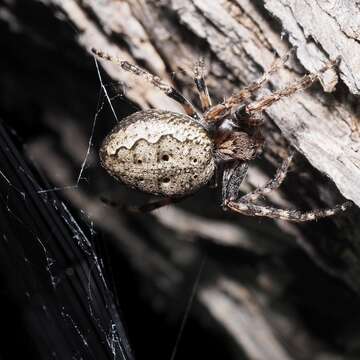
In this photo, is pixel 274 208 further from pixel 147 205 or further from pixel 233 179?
pixel 147 205

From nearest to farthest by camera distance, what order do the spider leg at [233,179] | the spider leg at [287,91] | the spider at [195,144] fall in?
1. the spider leg at [287,91]
2. the spider at [195,144]
3. the spider leg at [233,179]

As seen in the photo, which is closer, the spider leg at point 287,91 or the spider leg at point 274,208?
the spider leg at point 287,91

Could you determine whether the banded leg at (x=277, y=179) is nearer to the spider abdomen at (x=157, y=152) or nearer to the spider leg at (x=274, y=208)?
the spider leg at (x=274, y=208)

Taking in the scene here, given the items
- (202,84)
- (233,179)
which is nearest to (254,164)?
(233,179)

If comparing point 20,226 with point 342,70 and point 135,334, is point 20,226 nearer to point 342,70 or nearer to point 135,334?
point 342,70

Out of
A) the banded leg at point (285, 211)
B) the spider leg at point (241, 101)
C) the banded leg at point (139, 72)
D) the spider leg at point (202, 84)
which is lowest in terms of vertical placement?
the banded leg at point (285, 211)

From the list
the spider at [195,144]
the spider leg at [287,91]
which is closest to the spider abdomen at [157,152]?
the spider at [195,144]

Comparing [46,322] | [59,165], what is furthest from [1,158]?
[59,165]
